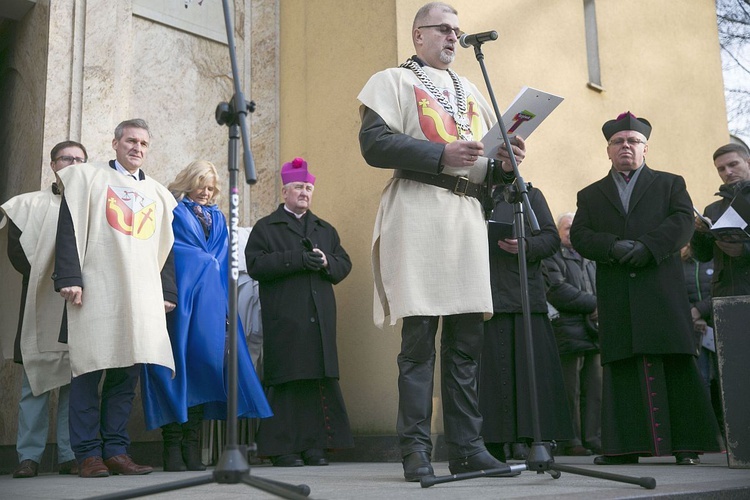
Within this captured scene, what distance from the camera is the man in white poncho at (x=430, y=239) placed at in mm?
3949

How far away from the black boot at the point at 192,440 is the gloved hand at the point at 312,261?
1.16 m

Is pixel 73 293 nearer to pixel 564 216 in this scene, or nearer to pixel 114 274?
pixel 114 274

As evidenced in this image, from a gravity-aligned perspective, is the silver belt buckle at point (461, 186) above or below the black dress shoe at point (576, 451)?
above

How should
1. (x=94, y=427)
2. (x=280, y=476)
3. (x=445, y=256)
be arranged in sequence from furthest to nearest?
(x=94, y=427) < (x=280, y=476) < (x=445, y=256)

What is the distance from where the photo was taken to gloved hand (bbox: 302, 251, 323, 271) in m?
6.07

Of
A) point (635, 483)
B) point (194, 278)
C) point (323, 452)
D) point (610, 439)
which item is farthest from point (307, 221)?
point (635, 483)

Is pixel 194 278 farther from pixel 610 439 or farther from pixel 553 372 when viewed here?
pixel 610 439

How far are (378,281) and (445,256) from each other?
403 millimetres

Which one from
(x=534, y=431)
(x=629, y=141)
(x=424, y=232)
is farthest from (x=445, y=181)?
(x=629, y=141)

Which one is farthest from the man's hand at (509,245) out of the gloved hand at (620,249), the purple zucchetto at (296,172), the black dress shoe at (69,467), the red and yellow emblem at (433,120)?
the black dress shoe at (69,467)

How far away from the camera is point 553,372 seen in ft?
18.3

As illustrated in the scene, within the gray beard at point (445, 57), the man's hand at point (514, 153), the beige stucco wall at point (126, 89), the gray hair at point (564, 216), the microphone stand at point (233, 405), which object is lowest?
the microphone stand at point (233, 405)

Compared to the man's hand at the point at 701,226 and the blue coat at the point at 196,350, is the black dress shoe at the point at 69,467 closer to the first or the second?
the blue coat at the point at 196,350

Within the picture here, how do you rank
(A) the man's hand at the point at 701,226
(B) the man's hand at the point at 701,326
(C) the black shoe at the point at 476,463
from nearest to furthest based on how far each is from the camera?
1. (C) the black shoe at the point at 476,463
2. (A) the man's hand at the point at 701,226
3. (B) the man's hand at the point at 701,326
